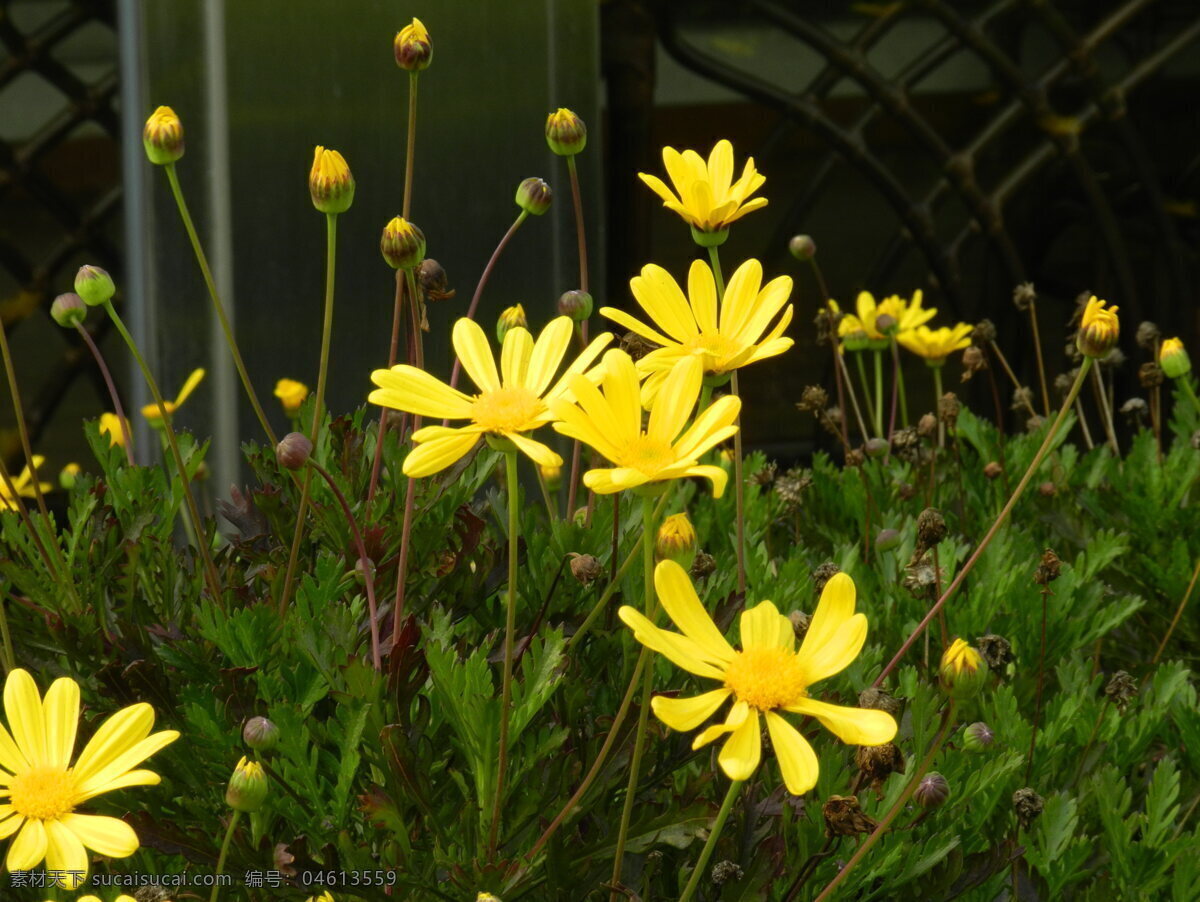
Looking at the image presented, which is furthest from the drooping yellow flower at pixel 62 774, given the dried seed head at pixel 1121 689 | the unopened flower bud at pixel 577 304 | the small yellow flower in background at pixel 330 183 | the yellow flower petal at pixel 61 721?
the dried seed head at pixel 1121 689

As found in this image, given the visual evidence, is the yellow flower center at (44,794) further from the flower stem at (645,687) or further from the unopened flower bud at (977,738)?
Result: the unopened flower bud at (977,738)

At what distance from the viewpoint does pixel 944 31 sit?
368 cm

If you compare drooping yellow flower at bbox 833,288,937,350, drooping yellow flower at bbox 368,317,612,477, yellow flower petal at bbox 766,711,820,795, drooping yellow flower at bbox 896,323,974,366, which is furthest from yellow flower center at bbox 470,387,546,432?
drooping yellow flower at bbox 896,323,974,366

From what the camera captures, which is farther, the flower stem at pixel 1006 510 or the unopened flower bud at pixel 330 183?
the unopened flower bud at pixel 330 183

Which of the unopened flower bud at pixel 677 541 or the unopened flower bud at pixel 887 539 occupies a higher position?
the unopened flower bud at pixel 677 541

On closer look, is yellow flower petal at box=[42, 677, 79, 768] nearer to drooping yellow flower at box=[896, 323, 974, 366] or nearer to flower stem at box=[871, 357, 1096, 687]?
flower stem at box=[871, 357, 1096, 687]

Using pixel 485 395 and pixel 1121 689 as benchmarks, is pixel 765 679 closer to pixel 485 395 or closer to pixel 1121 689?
pixel 485 395

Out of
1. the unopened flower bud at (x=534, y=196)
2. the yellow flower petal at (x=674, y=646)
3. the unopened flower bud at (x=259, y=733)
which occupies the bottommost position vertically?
the unopened flower bud at (x=259, y=733)

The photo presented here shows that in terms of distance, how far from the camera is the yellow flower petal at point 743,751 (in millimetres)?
618

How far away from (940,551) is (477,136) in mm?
1382

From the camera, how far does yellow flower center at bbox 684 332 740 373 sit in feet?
2.72

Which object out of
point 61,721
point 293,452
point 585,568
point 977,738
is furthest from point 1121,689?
point 61,721

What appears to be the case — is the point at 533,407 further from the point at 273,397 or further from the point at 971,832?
the point at 273,397

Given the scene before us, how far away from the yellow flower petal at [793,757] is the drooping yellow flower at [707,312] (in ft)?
0.80
